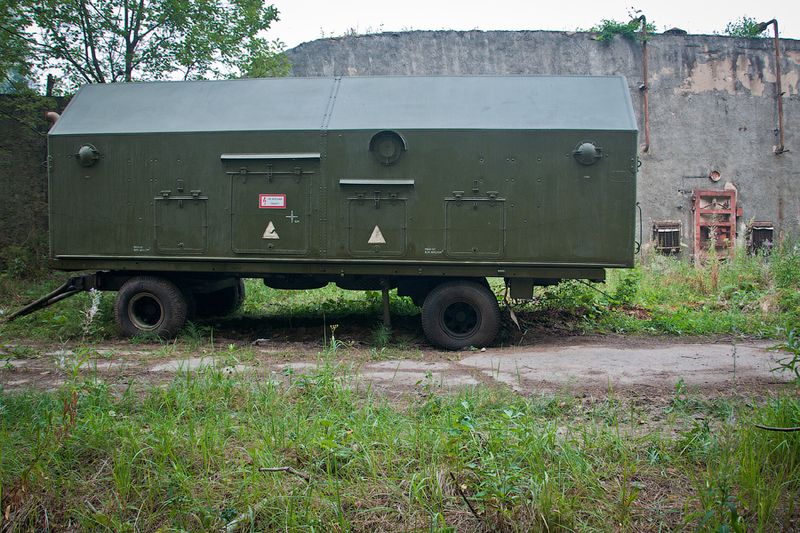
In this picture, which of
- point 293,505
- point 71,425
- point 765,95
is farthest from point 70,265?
point 765,95

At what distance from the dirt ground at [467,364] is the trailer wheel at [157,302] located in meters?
0.39

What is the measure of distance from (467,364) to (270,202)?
3093 millimetres

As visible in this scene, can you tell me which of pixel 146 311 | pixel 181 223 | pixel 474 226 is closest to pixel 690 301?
pixel 474 226

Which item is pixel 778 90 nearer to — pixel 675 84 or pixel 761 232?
pixel 675 84

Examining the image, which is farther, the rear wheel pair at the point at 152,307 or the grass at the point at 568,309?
the grass at the point at 568,309

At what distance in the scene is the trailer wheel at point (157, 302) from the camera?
25.6 feet

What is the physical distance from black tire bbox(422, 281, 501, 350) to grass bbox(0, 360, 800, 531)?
322cm

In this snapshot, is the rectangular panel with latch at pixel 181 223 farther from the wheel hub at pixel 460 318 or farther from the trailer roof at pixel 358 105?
the wheel hub at pixel 460 318

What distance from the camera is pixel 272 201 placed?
747 cm

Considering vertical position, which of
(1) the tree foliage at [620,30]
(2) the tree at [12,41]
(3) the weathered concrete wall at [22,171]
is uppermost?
(1) the tree foliage at [620,30]

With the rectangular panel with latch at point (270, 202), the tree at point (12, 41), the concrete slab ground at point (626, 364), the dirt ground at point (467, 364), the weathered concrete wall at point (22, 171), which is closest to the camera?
the dirt ground at point (467, 364)

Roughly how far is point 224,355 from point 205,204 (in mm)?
2119

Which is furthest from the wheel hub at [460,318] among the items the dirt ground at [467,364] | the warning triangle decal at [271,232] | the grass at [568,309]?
the warning triangle decal at [271,232]

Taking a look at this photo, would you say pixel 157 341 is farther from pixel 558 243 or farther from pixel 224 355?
pixel 558 243
